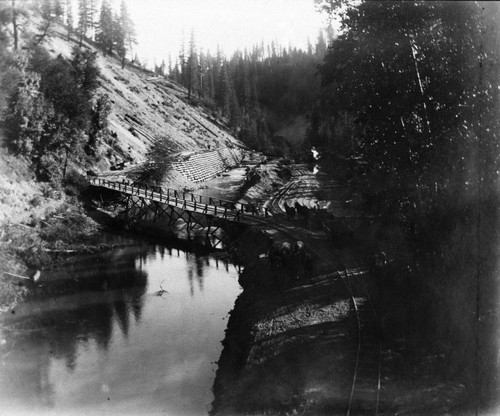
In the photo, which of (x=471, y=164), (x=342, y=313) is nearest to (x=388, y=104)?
(x=471, y=164)

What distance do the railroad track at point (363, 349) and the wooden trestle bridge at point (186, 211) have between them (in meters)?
10.8

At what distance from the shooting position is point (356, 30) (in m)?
17.3

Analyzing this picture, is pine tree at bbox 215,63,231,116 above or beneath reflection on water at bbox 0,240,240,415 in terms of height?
above

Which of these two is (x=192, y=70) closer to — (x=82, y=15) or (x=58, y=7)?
(x=82, y=15)

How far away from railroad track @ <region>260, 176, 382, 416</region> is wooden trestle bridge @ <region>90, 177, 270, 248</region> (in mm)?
10782

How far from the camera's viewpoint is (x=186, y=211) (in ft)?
123

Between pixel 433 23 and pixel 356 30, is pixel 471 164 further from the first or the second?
pixel 356 30

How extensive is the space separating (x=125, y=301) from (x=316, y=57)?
461 feet

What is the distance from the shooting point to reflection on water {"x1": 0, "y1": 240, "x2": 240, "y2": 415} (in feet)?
49.9

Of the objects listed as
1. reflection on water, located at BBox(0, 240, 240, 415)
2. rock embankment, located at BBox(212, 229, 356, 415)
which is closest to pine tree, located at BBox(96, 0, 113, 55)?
reflection on water, located at BBox(0, 240, 240, 415)

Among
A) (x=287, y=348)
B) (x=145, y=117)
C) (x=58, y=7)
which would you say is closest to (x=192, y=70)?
(x=58, y=7)

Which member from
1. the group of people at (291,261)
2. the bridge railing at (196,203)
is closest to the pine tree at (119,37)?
the bridge railing at (196,203)

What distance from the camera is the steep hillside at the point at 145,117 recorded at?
197ft

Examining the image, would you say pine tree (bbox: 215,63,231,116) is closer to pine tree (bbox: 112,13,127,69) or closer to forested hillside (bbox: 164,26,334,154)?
forested hillside (bbox: 164,26,334,154)
